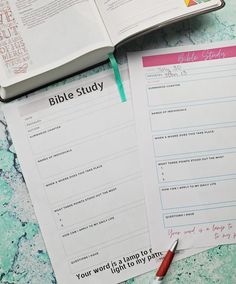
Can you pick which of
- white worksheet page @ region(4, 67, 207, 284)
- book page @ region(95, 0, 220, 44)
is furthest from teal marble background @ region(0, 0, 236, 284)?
book page @ region(95, 0, 220, 44)

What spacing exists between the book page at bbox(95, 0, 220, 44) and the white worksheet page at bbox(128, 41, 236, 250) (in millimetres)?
52

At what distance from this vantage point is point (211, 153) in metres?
0.64

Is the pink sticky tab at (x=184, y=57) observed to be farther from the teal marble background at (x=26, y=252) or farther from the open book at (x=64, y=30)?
the teal marble background at (x=26, y=252)

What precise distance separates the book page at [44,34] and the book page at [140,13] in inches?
0.7

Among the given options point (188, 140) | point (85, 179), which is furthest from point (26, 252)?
point (188, 140)

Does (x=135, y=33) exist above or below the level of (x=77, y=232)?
above

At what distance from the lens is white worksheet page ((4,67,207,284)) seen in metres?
0.63

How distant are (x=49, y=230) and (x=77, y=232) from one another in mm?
41

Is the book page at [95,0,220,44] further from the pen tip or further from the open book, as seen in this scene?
the pen tip

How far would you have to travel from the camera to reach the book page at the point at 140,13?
623 mm

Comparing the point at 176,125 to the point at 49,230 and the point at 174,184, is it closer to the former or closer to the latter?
the point at 174,184

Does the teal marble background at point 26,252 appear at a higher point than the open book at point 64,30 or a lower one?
lower

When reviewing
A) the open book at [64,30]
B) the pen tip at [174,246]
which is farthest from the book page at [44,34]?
the pen tip at [174,246]

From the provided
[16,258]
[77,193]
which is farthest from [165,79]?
[16,258]
